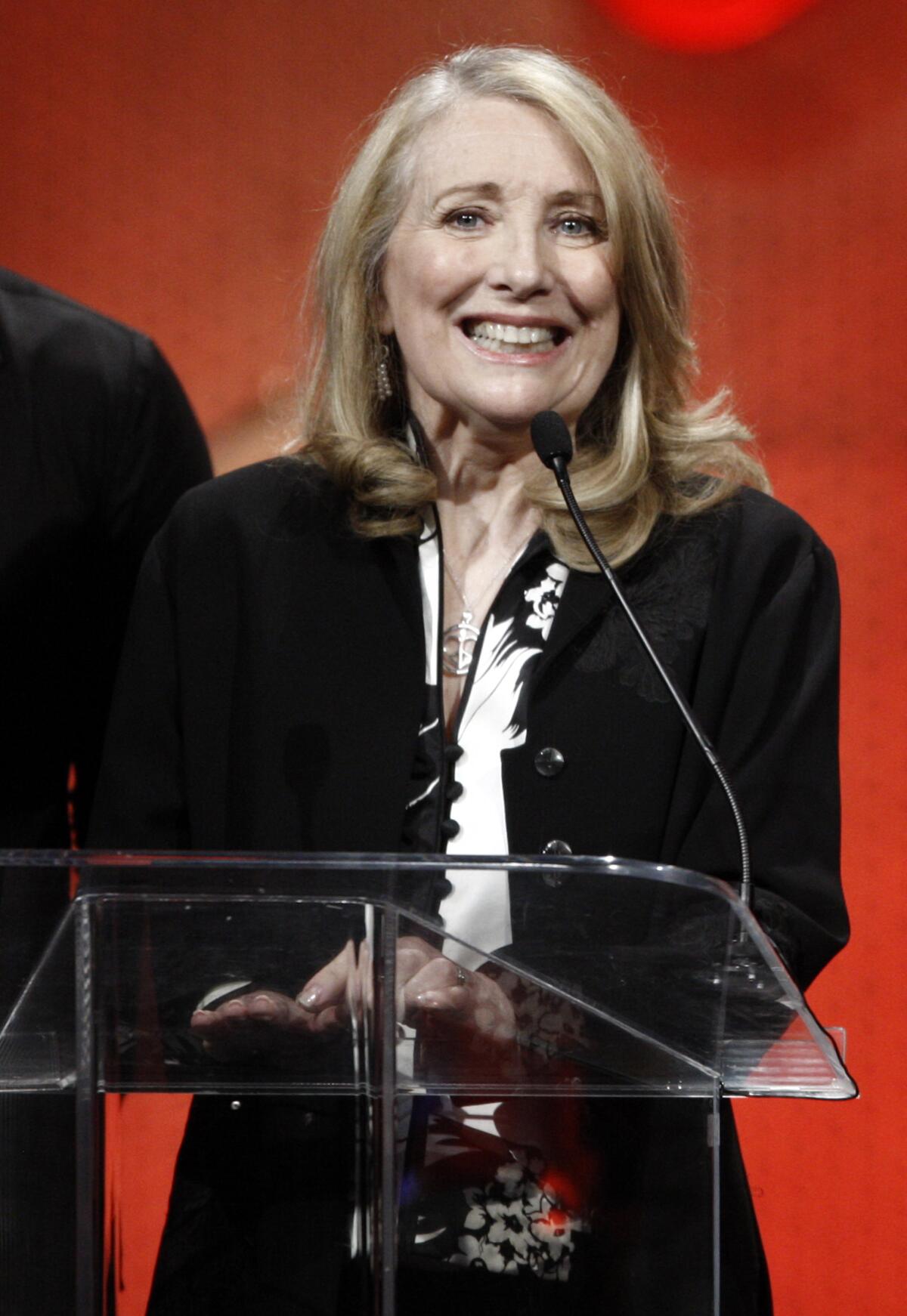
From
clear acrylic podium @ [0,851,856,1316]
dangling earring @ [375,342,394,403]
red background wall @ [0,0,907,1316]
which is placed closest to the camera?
clear acrylic podium @ [0,851,856,1316]

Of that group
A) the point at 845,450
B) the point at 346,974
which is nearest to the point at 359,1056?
the point at 346,974

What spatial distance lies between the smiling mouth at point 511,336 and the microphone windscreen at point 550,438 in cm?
18

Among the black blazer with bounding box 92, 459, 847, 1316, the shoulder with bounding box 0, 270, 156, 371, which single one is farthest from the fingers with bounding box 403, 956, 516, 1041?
the shoulder with bounding box 0, 270, 156, 371

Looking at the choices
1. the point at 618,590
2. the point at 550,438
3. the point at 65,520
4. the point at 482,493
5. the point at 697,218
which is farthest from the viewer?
the point at 697,218

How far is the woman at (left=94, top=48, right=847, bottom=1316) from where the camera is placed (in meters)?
1.37

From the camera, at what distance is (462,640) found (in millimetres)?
1463

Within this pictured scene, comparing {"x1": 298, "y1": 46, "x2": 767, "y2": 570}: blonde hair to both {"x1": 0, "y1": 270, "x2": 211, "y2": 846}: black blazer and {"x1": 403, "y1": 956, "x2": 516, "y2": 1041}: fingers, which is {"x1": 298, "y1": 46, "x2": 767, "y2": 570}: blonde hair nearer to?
{"x1": 0, "y1": 270, "x2": 211, "y2": 846}: black blazer

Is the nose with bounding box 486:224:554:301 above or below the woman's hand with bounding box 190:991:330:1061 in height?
above

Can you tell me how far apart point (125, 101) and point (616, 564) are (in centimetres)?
139

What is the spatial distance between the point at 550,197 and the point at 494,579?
0.34 metres

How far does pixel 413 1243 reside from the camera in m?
0.84

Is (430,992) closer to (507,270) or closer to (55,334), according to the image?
(507,270)

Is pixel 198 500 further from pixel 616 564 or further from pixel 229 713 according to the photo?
pixel 616 564

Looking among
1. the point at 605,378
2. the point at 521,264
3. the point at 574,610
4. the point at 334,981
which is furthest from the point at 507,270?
the point at 334,981
